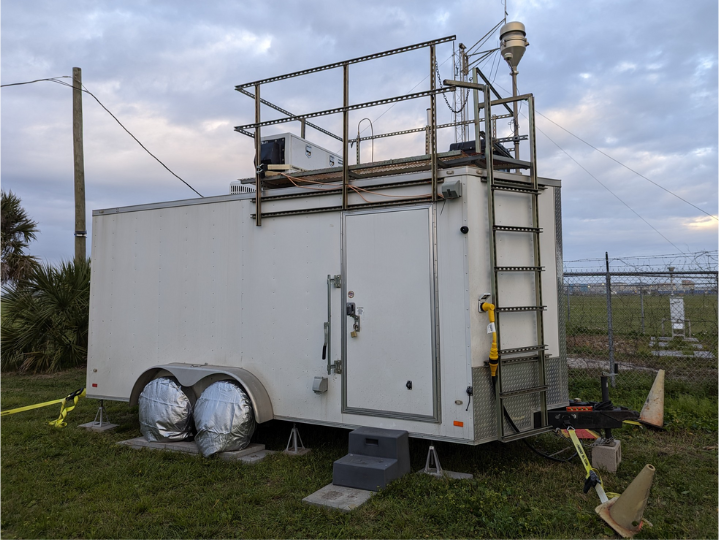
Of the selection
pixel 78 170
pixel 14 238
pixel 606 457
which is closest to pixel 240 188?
pixel 606 457

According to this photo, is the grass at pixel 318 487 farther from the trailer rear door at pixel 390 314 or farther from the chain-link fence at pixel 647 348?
the chain-link fence at pixel 647 348

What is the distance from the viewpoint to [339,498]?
4.40 meters

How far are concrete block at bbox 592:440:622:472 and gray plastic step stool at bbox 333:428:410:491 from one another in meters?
1.79

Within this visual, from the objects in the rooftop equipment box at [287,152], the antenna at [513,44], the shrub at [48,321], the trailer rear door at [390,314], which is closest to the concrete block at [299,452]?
the trailer rear door at [390,314]

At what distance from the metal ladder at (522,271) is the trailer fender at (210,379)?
2.49 m

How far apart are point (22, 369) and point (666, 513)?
11.8 metres

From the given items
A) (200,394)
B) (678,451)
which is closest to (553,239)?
(678,451)

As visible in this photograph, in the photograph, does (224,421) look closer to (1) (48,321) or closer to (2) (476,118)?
(2) (476,118)

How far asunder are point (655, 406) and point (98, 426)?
697cm

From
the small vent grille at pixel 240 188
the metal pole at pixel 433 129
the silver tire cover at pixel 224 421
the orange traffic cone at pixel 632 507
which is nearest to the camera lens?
the orange traffic cone at pixel 632 507

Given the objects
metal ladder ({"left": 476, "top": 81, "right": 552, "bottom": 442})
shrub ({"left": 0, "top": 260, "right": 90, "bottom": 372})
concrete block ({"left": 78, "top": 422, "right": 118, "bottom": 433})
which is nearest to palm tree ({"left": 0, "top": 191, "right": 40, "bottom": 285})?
shrub ({"left": 0, "top": 260, "right": 90, "bottom": 372})

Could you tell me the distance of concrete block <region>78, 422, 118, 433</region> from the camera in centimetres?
674

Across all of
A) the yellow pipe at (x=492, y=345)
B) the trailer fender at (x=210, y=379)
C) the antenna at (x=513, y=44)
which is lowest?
the trailer fender at (x=210, y=379)

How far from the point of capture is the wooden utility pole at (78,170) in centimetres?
1159
